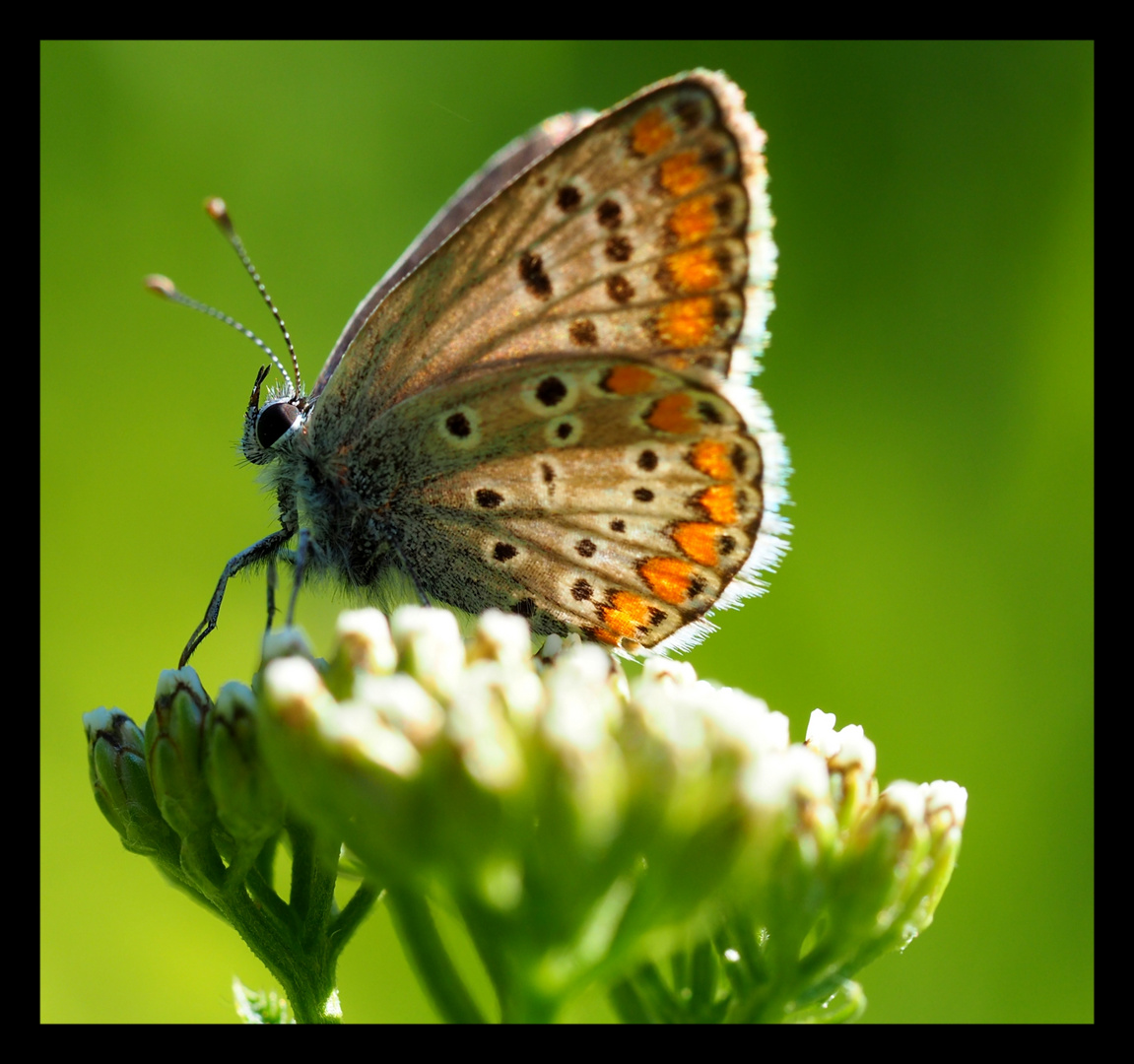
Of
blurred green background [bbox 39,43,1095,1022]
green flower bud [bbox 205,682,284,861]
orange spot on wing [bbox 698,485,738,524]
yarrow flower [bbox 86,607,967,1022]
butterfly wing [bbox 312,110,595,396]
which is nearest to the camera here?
yarrow flower [bbox 86,607,967,1022]

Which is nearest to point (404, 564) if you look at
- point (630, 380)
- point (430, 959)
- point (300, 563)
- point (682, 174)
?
point (300, 563)

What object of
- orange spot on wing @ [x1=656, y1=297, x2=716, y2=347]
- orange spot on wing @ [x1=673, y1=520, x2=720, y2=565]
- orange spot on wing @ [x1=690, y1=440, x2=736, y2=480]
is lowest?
orange spot on wing @ [x1=673, y1=520, x2=720, y2=565]

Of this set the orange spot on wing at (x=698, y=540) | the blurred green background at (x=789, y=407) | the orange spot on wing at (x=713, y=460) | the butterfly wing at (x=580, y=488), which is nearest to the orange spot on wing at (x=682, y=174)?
the butterfly wing at (x=580, y=488)

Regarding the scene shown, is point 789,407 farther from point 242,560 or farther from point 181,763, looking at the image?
point 181,763

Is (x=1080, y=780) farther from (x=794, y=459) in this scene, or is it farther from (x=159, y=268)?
(x=159, y=268)

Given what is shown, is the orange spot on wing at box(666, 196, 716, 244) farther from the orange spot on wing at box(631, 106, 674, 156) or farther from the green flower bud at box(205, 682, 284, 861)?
the green flower bud at box(205, 682, 284, 861)

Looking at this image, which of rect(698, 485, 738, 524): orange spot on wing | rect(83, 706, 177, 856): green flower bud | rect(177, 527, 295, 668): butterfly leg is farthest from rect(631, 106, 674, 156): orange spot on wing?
rect(83, 706, 177, 856): green flower bud
